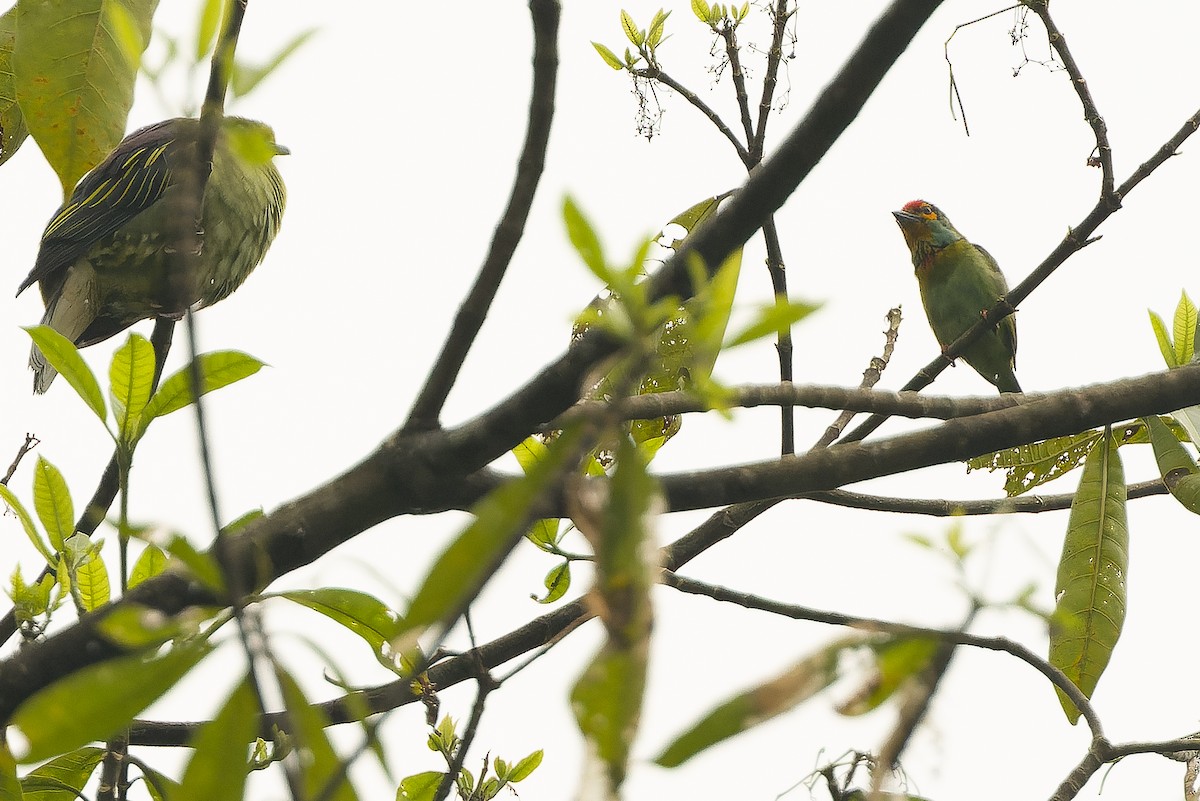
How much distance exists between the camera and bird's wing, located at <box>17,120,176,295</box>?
3170 mm

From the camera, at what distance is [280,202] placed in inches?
137

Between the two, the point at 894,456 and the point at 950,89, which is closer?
the point at 894,456

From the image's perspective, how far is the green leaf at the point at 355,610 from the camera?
3.93 ft

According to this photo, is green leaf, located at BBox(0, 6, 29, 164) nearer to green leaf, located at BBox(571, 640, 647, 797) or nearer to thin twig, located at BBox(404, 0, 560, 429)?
thin twig, located at BBox(404, 0, 560, 429)

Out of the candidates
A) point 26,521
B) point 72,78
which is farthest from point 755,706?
point 26,521

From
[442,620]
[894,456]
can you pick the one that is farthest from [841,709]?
[894,456]

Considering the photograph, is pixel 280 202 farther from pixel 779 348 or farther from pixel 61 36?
pixel 61 36

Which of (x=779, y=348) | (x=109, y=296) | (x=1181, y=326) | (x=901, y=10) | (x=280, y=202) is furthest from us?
(x=280, y=202)

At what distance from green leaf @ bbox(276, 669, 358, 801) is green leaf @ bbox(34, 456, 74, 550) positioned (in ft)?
3.89

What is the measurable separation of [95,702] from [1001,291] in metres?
4.85

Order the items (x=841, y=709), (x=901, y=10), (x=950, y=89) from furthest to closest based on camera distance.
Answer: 1. (x=950, y=89)
2. (x=901, y=10)
3. (x=841, y=709)

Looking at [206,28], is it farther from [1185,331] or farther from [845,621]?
[1185,331]

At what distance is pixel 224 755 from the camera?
0.66 metres

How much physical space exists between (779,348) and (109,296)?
6.78 feet
